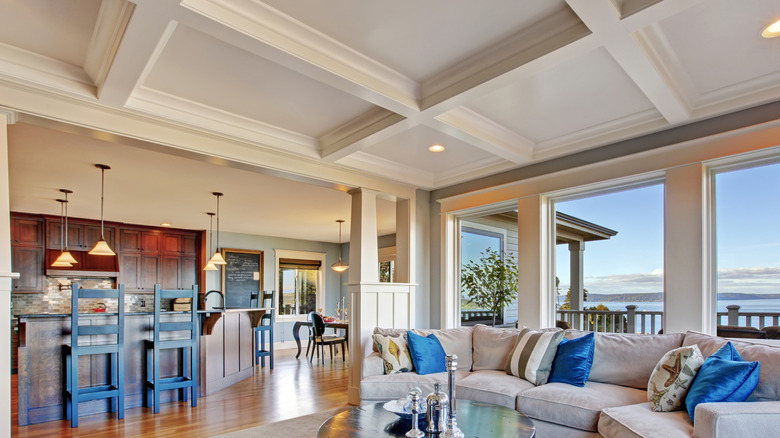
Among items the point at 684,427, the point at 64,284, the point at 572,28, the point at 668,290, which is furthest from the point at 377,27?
the point at 64,284

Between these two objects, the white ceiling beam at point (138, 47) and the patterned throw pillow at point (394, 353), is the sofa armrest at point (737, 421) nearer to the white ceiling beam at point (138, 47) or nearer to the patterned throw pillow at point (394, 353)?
the patterned throw pillow at point (394, 353)

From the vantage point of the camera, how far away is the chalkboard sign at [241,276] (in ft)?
31.1

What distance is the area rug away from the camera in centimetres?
367

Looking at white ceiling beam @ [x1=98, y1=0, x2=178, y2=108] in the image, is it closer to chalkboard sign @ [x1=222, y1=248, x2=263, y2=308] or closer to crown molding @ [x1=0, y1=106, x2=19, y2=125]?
crown molding @ [x1=0, y1=106, x2=19, y2=125]

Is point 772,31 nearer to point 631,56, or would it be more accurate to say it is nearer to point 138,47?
point 631,56

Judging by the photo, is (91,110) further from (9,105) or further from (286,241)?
(286,241)

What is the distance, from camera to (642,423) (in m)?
2.40

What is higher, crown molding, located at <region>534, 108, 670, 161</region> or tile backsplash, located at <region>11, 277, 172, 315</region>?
crown molding, located at <region>534, 108, 670, 161</region>

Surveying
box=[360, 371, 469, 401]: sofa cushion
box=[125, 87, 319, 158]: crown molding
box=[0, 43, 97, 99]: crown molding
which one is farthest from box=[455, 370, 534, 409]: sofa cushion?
box=[0, 43, 97, 99]: crown molding

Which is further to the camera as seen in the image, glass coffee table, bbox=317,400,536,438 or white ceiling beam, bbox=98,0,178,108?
glass coffee table, bbox=317,400,536,438

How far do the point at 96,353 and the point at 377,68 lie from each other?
3694 mm

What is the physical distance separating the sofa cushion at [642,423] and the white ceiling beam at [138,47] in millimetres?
3085

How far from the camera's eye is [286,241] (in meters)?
10.6

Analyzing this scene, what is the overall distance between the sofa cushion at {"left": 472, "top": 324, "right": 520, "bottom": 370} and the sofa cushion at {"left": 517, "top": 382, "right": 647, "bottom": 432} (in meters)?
0.77
